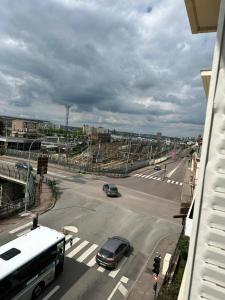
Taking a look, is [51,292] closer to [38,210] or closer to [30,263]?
[30,263]

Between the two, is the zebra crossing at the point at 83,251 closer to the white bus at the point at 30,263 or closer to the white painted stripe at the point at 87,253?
the white painted stripe at the point at 87,253

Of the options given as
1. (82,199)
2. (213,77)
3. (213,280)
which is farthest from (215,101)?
(82,199)

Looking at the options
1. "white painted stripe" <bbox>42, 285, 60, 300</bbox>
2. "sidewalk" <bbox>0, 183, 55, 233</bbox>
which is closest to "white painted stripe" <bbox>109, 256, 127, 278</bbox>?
"white painted stripe" <bbox>42, 285, 60, 300</bbox>

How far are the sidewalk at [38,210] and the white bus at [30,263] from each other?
8538mm

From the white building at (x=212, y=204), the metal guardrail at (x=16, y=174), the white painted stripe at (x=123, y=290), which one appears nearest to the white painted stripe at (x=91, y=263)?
the white painted stripe at (x=123, y=290)

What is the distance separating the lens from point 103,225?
24.0m

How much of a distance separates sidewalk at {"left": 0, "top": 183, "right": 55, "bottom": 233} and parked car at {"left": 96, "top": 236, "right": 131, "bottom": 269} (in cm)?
957

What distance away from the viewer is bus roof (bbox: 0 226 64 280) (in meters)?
11.8

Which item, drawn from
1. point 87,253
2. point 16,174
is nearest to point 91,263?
point 87,253

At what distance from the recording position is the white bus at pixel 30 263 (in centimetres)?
1155

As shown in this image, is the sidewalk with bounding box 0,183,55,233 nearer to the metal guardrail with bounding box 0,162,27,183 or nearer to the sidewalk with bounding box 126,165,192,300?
the metal guardrail with bounding box 0,162,27,183

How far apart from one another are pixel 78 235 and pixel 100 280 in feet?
20.6

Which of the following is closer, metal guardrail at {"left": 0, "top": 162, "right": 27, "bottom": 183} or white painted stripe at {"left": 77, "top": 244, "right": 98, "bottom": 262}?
white painted stripe at {"left": 77, "top": 244, "right": 98, "bottom": 262}

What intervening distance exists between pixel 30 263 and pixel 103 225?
12.0m
